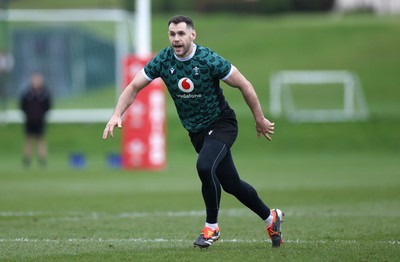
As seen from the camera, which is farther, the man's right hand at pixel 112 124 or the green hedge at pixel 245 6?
the green hedge at pixel 245 6

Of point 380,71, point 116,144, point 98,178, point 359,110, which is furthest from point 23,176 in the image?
point 380,71

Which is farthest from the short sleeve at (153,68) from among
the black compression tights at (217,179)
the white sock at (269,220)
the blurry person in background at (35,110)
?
the blurry person in background at (35,110)

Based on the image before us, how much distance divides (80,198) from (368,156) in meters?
17.5

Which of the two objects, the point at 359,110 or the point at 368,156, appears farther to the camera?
the point at 359,110

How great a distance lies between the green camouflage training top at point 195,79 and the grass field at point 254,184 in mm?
1333

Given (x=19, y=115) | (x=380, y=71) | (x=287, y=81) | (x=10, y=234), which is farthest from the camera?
(x=380, y=71)

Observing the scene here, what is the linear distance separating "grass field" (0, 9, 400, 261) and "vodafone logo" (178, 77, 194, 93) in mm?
1550

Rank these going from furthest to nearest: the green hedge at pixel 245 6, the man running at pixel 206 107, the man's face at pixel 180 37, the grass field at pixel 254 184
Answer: the green hedge at pixel 245 6 < the grass field at pixel 254 184 < the man running at pixel 206 107 < the man's face at pixel 180 37

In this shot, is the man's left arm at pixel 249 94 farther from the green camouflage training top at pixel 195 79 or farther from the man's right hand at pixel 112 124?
the man's right hand at pixel 112 124

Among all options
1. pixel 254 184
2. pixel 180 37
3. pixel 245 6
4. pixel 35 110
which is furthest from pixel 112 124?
pixel 245 6

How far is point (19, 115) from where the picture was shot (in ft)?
114

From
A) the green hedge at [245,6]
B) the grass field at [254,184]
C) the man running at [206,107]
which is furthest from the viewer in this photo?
the green hedge at [245,6]

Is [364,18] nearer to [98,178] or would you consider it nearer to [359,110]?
[359,110]

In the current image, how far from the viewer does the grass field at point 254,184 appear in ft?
32.3
